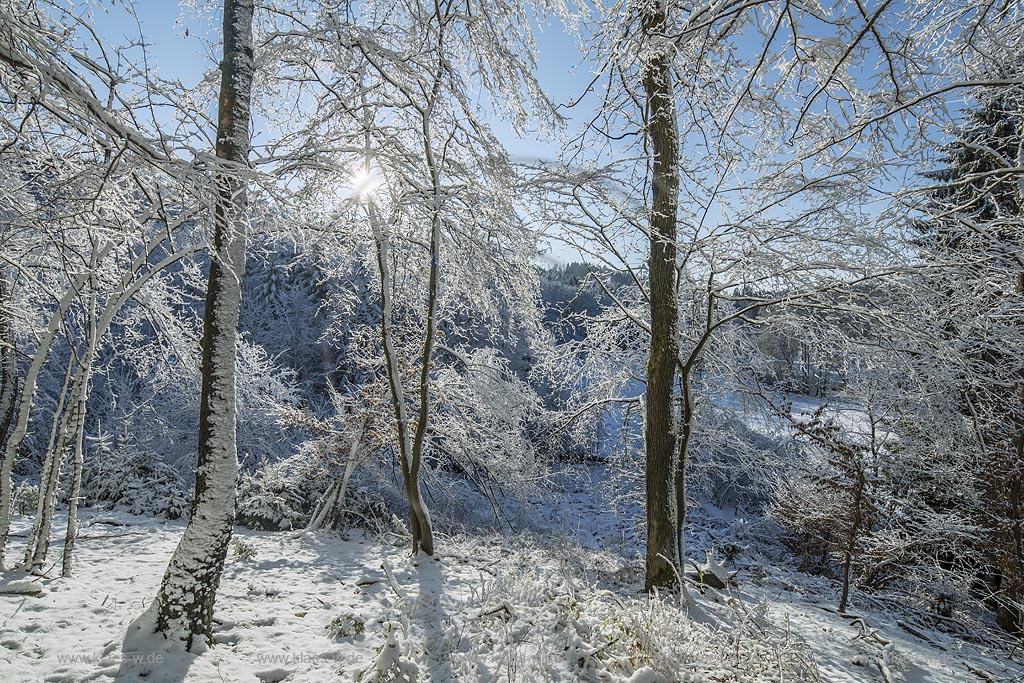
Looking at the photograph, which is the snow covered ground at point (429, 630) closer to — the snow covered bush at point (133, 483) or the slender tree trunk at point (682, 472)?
the slender tree trunk at point (682, 472)

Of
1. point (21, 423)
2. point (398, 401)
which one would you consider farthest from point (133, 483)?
point (398, 401)

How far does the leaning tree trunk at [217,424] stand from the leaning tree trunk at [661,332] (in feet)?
12.8

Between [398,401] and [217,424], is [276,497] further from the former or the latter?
[217,424]

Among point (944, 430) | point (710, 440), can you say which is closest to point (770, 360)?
point (710, 440)

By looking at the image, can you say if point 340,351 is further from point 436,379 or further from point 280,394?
point 436,379

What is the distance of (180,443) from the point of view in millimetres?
10609

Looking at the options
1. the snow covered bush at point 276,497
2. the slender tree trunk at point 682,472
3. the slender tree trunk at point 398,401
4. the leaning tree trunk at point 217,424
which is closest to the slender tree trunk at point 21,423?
the leaning tree trunk at point 217,424

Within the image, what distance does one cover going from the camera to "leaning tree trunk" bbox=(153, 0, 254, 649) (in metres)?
3.58

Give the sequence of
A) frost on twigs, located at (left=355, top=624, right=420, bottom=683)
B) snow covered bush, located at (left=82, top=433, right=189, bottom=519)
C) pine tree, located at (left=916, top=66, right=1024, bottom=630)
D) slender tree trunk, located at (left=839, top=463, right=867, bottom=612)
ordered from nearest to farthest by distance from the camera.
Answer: frost on twigs, located at (left=355, top=624, right=420, bottom=683) < pine tree, located at (left=916, top=66, right=1024, bottom=630) < slender tree trunk, located at (left=839, top=463, right=867, bottom=612) < snow covered bush, located at (left=82, top=433, right=189, bottom=519)

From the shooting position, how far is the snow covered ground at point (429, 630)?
3.07 meters

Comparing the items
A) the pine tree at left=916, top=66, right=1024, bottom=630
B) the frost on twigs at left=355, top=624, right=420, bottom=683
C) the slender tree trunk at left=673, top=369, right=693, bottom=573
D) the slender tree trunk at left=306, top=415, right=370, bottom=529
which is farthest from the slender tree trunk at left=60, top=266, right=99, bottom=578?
the pine tree at left=916, top=66, right=1024, bottom=630

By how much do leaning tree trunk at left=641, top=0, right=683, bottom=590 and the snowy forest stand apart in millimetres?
36

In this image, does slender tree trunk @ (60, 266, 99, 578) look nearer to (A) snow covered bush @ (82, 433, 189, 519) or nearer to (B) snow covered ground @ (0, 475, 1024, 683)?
(B) snow covered ground @ (0, 475, 1024, 683)

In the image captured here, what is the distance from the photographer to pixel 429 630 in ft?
13.4
